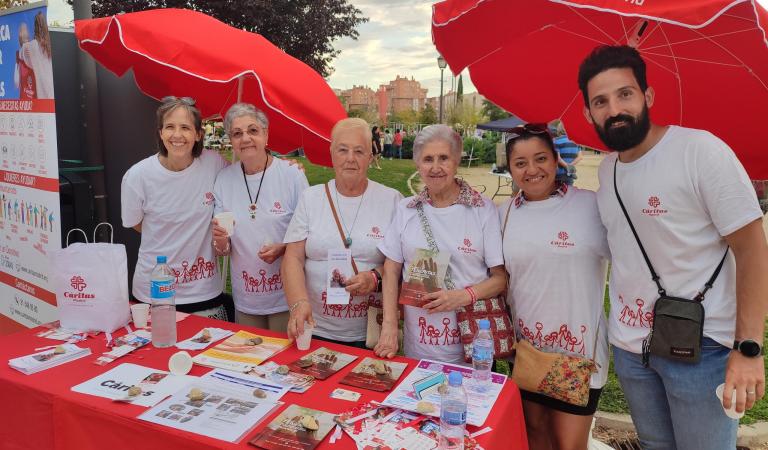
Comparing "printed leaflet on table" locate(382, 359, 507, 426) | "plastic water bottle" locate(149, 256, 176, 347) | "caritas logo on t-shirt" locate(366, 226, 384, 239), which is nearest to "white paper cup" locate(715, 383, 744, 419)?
"printed leaflet on table" locate(382, 359, 507, 426)

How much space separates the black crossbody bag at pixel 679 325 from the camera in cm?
182

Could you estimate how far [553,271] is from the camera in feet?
7.20

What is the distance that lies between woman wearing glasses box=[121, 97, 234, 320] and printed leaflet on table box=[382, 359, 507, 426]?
151 centimetres

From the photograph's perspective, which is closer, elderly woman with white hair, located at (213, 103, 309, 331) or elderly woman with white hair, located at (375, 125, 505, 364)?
elderly woman with white hair, located at (375, 125, 505, 364)

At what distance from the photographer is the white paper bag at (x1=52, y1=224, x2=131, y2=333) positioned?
2.43 metres

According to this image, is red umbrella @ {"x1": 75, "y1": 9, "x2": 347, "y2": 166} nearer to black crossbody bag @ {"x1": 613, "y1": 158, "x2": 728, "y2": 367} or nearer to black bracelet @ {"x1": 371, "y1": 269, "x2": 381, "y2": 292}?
black bracelet @ {"x1": 371, "y1": 269, "x2": 381, "y2": 292}

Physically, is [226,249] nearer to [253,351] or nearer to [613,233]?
[253,351]

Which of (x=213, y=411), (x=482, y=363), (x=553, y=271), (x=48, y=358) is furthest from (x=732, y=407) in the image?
(x=48, y=358)

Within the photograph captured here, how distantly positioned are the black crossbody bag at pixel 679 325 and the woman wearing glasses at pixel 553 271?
33 cm

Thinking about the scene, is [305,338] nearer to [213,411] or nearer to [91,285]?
[213,411]

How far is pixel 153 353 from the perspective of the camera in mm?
2342

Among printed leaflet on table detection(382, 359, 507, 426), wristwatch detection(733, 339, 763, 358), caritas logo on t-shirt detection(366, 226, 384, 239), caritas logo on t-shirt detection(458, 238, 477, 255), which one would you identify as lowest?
printed leaflet on table detection(382, 359, 507, 426)

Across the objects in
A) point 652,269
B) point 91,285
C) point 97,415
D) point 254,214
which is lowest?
point 97,415

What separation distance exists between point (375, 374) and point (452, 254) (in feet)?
2.19
